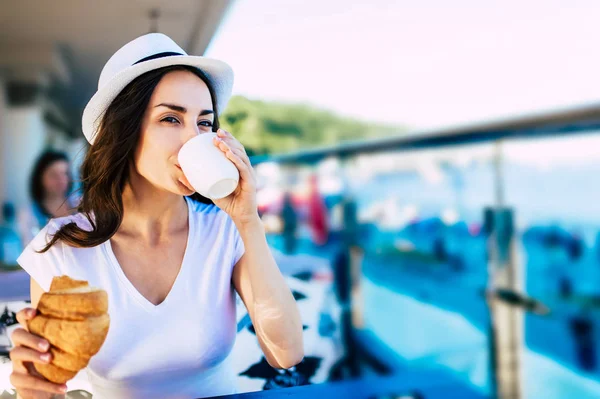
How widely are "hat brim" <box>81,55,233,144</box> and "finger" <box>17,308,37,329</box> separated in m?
0.26

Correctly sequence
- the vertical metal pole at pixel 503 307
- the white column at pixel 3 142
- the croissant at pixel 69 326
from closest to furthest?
1. the croissant at pixel 69 326
2. the white column at pixel 3 142
3. the vertical metal pole at pixel 503 307

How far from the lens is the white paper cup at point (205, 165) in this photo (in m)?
0.70

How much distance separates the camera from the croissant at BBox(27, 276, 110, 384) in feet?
2.24

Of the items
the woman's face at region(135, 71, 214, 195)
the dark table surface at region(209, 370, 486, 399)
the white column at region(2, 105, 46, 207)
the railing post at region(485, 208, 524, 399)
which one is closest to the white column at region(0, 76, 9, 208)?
the white column at region(2, 105, 46, 207)

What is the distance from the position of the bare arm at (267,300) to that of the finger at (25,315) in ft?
1.01

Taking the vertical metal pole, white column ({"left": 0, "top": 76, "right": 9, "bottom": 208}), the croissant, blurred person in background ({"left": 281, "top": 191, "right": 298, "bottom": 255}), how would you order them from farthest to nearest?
the vertical metal pole → blurred person in background ({"left": 281, "top": 191, "right": 298, "bottom": 255}) → white column ({"left": 0, "top": 76, "right": 9, "bottom": 208}) → the croissant

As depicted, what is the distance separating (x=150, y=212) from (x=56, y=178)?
15 cm

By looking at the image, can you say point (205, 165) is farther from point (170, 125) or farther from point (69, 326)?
point (69, 326)

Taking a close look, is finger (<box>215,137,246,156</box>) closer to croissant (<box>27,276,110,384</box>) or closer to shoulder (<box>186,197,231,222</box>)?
shoulder (<box>186,197,231,222</box>)

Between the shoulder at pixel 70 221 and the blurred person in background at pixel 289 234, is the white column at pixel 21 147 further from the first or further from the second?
the blurred person in background at pixel 289 234

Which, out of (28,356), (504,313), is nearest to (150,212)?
(28,356)

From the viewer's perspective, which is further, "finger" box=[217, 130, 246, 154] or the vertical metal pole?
the vertical metal pole

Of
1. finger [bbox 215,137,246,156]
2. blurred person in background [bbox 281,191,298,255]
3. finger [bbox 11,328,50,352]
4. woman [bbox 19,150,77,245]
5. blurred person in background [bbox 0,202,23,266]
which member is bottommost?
finger [bbox 11,328,50,352]

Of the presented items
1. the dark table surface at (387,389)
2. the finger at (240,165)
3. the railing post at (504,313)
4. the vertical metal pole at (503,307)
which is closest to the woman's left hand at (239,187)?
the finger at (240,165)
